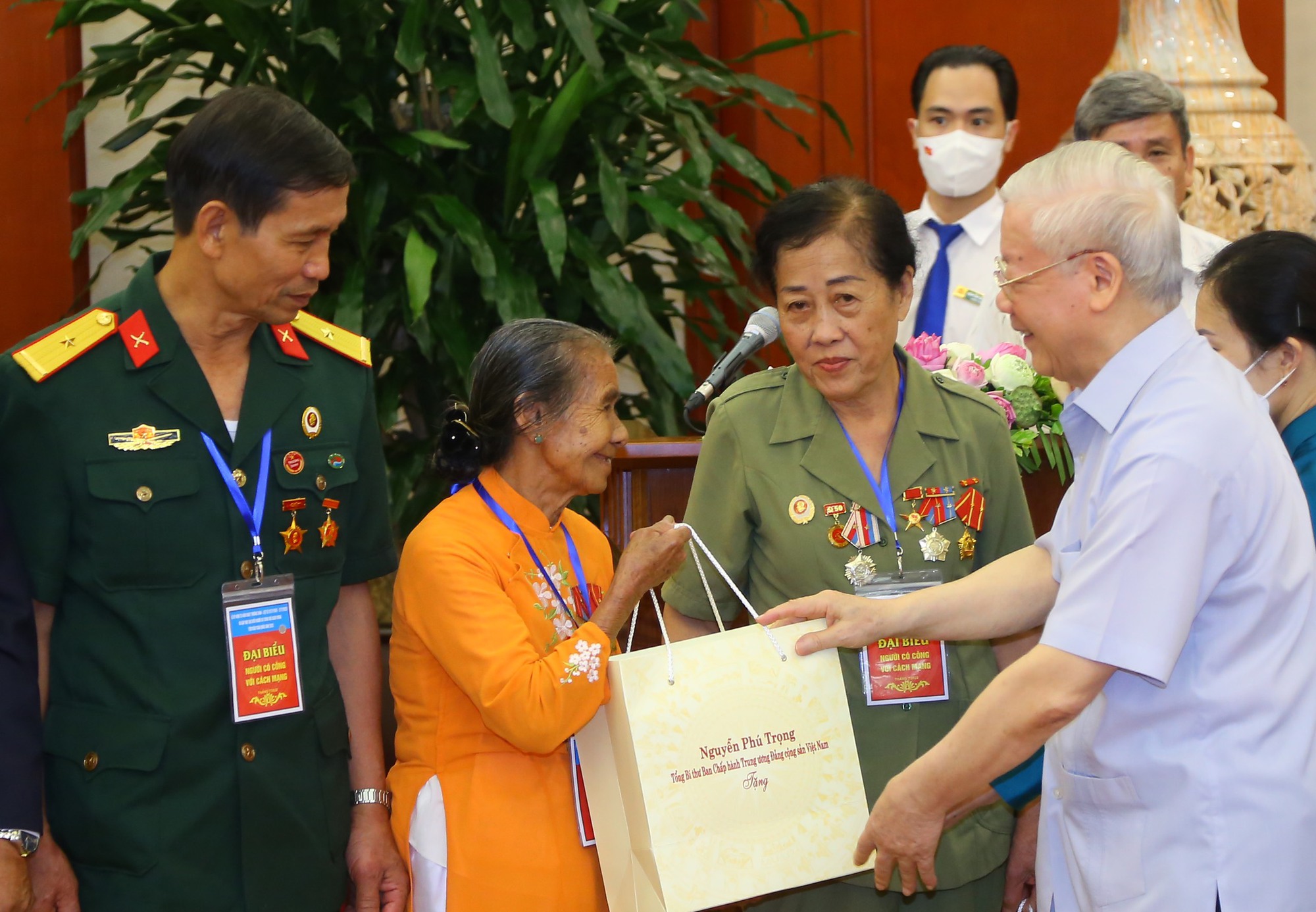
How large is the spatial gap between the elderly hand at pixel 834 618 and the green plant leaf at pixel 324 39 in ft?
7.14

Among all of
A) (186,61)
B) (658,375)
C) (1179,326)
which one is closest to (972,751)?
(1179,326)

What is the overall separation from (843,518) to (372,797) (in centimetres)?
80

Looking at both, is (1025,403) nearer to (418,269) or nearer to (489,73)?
(418,269)

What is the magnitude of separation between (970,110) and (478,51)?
1319 millimetres

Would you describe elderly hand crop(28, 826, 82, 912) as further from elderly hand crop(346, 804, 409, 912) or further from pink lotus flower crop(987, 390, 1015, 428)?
pink lotus flower crop(987, 390, 1015, 428)

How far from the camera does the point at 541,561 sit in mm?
1907

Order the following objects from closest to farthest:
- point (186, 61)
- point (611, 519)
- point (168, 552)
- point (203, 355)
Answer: point (168, 552), point (203, 355), point (611, 519), point (186, 61)

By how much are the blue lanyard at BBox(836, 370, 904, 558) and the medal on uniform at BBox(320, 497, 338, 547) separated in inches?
29.7

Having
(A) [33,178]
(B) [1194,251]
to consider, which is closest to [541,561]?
(B) [1194,251]

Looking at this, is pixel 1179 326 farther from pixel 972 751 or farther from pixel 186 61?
pixel 186 61

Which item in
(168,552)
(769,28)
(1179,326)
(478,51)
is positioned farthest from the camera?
(769,28)

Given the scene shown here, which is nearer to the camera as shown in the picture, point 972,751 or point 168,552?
point 972,751

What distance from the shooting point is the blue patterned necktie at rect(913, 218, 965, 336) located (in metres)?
3.34

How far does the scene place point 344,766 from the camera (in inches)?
73.1
